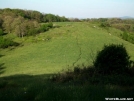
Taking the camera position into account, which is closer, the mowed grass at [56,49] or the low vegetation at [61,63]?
the low vegetation at [61,63]

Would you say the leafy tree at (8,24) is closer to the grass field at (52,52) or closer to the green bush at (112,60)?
the grass field at (52,52)

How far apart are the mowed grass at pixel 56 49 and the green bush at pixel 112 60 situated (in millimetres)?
27913

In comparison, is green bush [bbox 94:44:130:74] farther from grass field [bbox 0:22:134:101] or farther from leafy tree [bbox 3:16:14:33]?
leafy tree [bbox 3:16:14:33]

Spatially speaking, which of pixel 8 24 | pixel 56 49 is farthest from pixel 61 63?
pixel 8 24

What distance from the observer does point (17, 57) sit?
5106cm

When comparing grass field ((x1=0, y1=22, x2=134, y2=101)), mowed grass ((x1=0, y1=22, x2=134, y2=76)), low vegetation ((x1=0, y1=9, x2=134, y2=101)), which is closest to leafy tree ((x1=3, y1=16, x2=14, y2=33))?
low vegetation ((x1=0, y1=9, x2=134, y2=101))

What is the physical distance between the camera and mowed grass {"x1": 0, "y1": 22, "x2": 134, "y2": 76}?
44312 mm

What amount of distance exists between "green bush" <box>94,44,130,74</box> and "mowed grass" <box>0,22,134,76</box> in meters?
27.9

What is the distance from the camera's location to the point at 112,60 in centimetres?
1174

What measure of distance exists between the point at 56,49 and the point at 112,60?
4474 cm

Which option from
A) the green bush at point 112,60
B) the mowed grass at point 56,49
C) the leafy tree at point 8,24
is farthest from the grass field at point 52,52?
the leafy tree at point 8,24

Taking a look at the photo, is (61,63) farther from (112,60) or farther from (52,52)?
(112,60)

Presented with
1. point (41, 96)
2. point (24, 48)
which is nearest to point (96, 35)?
point (24, 48)

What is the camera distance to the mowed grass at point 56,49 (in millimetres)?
44312
